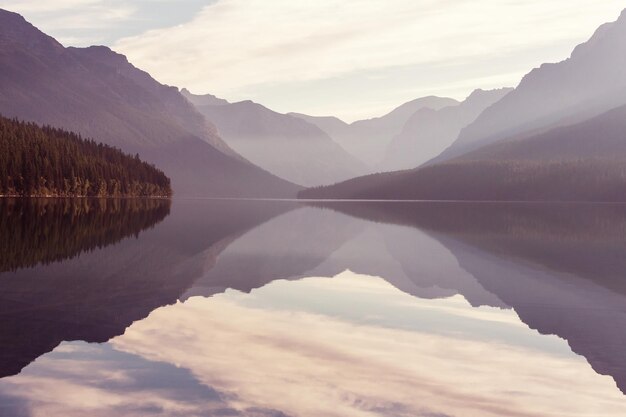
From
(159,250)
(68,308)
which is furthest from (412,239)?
(68,308)

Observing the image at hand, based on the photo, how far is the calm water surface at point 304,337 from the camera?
16578 millimetres

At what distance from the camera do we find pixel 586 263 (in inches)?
1903

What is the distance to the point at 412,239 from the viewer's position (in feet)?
235

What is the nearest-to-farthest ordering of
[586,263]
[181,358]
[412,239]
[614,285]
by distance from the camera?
[181,358] < [614,285] < [586,263] < [412,239]

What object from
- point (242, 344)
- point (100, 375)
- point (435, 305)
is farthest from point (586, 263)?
point (100, 375)

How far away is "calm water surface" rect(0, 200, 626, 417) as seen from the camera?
16.6m

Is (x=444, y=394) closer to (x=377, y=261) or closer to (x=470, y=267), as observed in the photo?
(x=470, y=267)

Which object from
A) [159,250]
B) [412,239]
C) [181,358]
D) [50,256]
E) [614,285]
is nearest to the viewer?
[181,358]

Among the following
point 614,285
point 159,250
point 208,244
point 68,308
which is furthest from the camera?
point 208,244

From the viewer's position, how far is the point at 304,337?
23.1 meters

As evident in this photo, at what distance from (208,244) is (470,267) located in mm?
23255

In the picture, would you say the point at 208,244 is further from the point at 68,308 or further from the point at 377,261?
the point at 68,308

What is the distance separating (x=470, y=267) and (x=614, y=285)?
417 inches

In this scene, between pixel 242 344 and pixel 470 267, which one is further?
pixel 470 267
